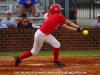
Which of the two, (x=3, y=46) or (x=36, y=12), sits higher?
(x=36, y=12)

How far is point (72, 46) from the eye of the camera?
14.9m

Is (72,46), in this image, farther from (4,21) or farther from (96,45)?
(4,21)

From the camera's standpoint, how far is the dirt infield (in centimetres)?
897

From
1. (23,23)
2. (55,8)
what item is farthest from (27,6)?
(55,8)

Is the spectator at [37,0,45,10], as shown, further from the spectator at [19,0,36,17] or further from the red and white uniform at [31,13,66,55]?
the red and white uniform at [31,13,66,55]

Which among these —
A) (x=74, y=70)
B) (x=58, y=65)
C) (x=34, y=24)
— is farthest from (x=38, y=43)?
(x=34, y=24)

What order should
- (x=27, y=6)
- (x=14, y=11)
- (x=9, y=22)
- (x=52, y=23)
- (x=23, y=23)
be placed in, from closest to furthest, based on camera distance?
(x=52, y=23) → (x=23, y=23) → (x=9, y=22) → (x=27, y=6) → (x=14, y=11)

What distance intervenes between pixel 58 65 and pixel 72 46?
4713 millimetres

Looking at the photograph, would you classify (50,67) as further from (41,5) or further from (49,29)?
(41,5)

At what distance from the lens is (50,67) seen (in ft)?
32.8

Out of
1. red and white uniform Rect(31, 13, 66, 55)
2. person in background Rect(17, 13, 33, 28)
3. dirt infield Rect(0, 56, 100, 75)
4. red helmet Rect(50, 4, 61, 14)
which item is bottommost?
dirt infield Rect(0, 56, 100, 75)

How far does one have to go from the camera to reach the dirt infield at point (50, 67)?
29.4ft

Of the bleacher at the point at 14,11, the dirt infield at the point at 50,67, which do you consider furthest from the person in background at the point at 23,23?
the dirt infield at the point at 50,67

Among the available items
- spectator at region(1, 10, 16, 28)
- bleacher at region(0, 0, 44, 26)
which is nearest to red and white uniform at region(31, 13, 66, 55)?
spectator at region(1, 10, 16, 28)
